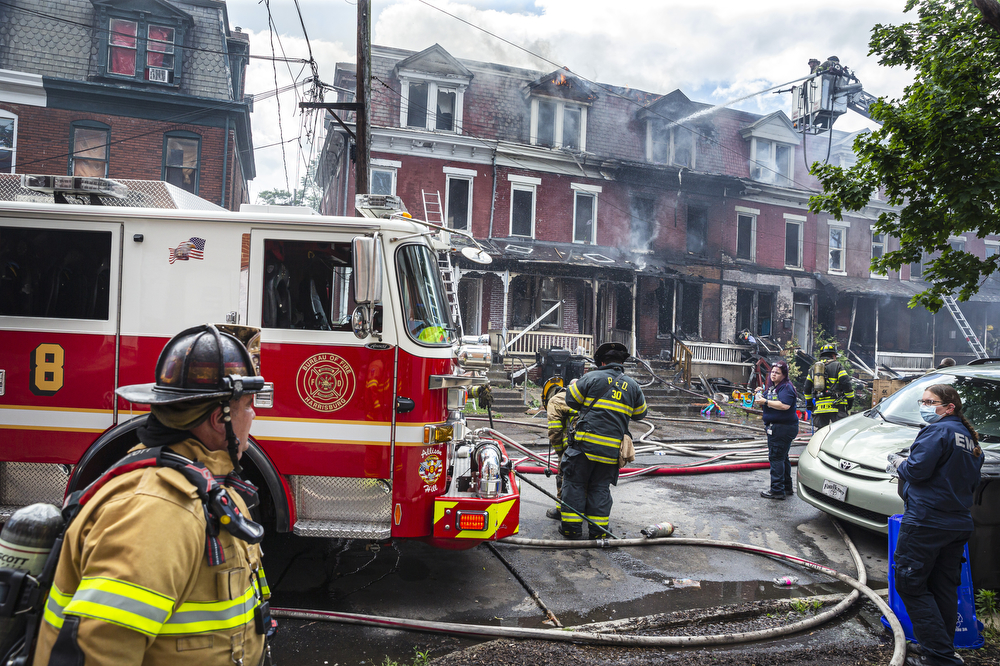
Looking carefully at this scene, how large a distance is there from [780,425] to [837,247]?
21.4m

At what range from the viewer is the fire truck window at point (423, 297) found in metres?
4.20

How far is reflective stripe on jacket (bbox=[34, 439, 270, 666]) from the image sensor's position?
1.32 meters

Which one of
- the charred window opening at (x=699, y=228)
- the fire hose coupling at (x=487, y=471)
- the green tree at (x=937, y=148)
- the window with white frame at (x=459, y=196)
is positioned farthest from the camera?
the charred window opening at (x=699, y=228)

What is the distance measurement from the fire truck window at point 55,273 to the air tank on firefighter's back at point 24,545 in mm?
2928

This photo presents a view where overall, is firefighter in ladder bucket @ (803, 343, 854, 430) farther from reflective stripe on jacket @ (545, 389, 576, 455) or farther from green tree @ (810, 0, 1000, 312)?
reflective stripe on jacket @ (545, 389, 576, 455)

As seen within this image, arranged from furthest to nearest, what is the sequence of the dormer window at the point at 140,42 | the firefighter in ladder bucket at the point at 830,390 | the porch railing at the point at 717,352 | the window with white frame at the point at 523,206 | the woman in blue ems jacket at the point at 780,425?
the porch railing at the point at 717,352 → the window with white frame at the point at 523,206 → the dormer window at the point at 140,42 → the firefighter in ladder bucket at the point at 830,390 → the woman in blue ems jacket at the point at 780,425

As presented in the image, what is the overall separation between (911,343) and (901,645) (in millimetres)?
27803

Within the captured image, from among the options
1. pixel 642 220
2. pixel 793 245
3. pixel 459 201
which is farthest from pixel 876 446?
pixel 793 245

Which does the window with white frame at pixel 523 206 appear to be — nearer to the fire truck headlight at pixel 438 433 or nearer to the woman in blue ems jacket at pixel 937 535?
the fire truck headlight at pixel 438 433

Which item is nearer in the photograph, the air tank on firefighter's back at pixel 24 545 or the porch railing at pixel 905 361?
the air tank on firefighter's back at pixel 24 545

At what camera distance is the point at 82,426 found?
405cm

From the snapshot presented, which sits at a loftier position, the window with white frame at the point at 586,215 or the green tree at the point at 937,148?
the window with white frame at the point at 586,215

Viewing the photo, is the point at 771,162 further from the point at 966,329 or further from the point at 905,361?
the point at 966,329

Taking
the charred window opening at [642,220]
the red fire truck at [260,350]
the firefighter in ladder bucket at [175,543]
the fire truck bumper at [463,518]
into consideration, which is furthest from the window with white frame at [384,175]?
the firefighter in ladder bucket at [175,543]
